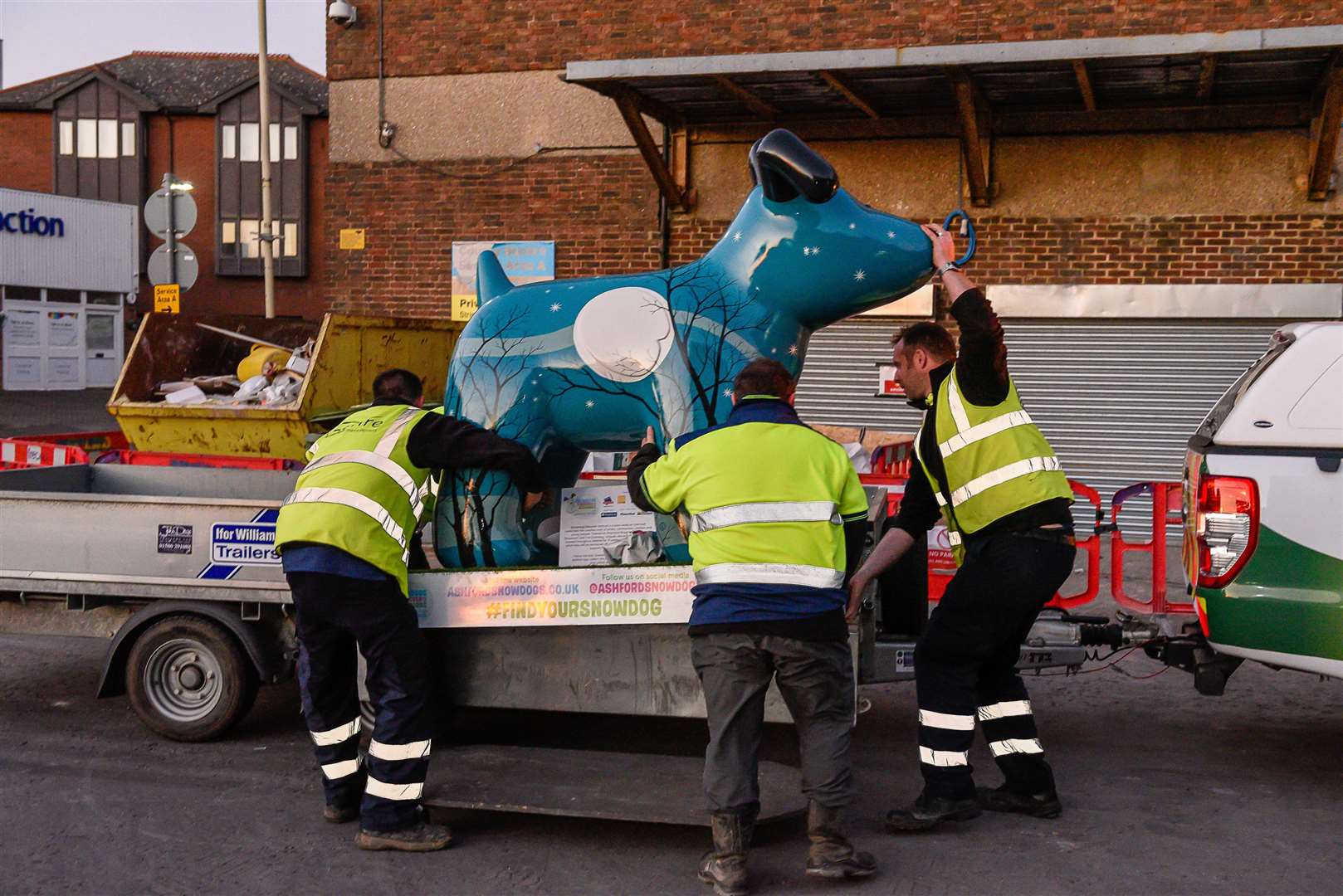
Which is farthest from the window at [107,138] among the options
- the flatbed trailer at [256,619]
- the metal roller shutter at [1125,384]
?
the flatbed trailer at [256,619]

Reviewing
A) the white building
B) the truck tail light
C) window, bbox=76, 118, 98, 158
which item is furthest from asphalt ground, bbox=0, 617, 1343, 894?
window, bbox=76, 118, 98, 158

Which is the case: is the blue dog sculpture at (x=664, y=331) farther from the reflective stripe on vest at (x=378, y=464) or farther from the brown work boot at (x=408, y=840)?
the brown work boot at (x=408, y=840)

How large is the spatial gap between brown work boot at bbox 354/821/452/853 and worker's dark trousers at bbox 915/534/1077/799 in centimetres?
180

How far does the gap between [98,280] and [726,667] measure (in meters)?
34.0

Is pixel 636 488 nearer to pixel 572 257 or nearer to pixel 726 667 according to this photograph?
pixel 726 667

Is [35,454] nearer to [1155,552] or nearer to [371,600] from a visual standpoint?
[371,600]

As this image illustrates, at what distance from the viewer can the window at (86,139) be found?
43656 mm

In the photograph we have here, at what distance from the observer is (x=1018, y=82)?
11688 mm

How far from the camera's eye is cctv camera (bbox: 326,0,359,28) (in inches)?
554

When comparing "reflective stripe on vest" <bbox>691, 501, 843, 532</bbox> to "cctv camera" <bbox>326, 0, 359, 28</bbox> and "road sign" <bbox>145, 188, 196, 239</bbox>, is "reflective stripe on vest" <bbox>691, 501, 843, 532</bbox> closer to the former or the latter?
"road sign" <bbox>145, 188, 196, 239</bbox>

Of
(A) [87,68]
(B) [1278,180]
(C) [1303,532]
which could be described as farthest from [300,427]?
(A) [87,68]

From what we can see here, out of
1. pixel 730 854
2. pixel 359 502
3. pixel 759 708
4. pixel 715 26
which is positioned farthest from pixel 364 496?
pixel 715 26

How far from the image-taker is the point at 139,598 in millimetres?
6297

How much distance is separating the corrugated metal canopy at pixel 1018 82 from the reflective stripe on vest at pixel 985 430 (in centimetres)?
659
